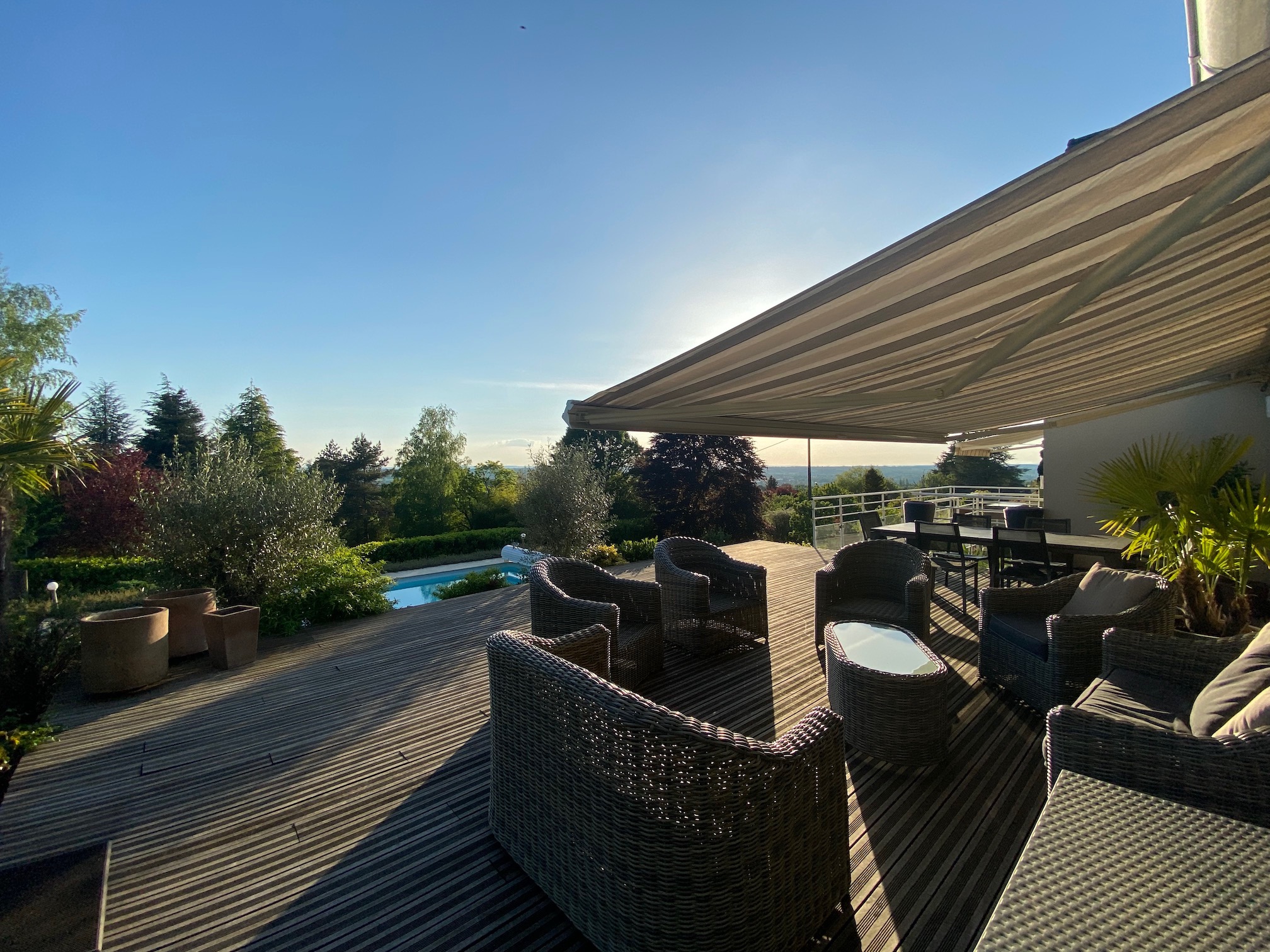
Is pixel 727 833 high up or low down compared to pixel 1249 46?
down

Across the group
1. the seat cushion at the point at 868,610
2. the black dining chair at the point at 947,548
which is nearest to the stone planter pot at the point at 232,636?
the seat cushion at the point at 868,610

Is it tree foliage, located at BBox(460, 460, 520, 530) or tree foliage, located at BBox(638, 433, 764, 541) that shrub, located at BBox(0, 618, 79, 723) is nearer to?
tree foliage, located at BBox(460, 460, 520, 530)

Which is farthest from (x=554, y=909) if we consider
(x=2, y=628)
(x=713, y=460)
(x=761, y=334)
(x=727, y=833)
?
(x=713, y=460)

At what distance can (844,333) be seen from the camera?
2.64 m

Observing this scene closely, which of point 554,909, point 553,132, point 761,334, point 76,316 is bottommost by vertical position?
point 554,909

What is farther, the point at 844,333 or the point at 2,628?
the point at 2,628

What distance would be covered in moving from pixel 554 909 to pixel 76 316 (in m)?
23.6

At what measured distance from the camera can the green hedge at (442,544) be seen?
15812 millimetres

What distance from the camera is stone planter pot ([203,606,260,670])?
496 centimetres

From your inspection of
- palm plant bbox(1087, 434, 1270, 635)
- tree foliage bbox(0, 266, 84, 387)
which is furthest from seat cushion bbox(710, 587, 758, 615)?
tree foliage bbox(0, 266, 84, 387)

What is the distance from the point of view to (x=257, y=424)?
86.3ft

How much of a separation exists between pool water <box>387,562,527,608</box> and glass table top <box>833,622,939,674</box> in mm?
8879

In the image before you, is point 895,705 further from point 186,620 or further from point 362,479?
point 362,479

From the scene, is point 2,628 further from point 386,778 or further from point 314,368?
point 314,368
